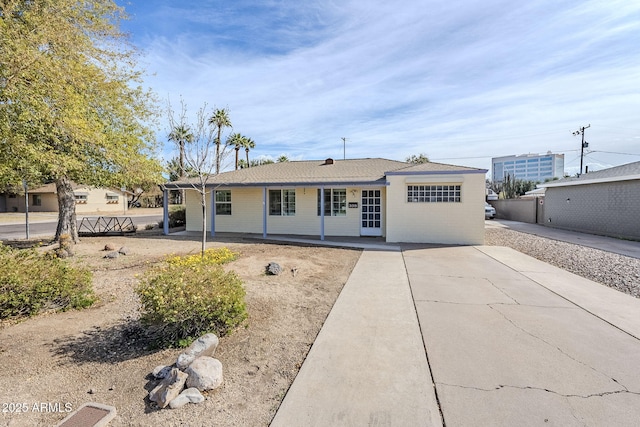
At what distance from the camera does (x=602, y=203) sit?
55.0ft

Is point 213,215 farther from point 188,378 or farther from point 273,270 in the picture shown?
point 188,378

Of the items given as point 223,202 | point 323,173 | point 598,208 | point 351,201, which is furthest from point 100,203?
point 598,208

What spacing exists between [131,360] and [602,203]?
2147 centimetres

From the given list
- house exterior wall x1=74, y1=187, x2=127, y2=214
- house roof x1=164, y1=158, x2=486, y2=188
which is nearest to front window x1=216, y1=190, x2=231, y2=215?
house roof x1=164, y1=158, x2=486, y2=188

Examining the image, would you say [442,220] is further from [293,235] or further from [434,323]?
[434,323]

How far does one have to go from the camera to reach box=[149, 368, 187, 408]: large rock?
2.89 m

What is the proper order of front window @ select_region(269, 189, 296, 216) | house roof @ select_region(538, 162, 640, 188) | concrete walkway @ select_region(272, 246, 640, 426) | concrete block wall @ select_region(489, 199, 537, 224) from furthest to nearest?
1. concrete block wall @ select_region(489, 199, 537, 224)
2. front window @ select_region(269, 189, 296, 216)
3. house roof @ select_region(538, 162, 640, 188)
4. concrete walkway @ select_region(272, 246, 640, 426)

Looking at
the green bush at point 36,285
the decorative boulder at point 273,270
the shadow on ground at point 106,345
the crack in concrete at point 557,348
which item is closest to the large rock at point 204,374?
the shadow on ground at point 106,345

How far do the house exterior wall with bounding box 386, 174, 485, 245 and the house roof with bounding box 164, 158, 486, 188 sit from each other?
38cm

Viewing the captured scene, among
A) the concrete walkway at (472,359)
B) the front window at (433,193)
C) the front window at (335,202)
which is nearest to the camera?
the concrete walkway at (472,359)

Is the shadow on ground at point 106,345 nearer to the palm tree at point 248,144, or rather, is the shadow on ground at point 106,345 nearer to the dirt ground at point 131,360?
the dirt ground at point 131,360

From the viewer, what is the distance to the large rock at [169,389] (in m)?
2.89

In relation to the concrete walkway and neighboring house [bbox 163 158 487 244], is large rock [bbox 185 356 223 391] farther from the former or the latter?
neighboring house [bbox 163 158 487 244]

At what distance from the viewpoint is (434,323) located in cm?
480
